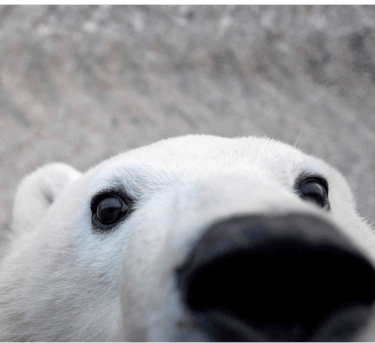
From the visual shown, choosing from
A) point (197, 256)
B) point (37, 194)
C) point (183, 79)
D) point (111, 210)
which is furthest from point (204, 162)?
point (183, 79)

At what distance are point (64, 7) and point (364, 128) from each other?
4130 mm

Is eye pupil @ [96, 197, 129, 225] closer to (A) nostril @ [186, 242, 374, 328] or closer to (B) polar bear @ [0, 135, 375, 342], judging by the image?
(B) polar bear @ [0, 135, 375, 342]

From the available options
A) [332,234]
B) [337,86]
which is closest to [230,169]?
[332,234]

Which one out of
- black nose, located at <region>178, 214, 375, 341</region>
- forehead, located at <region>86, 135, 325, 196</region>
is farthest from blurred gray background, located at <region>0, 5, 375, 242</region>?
black nose, located at <region>178, 214, 375, 341</region>

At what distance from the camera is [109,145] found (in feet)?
14.4

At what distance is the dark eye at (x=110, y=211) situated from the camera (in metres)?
1.54

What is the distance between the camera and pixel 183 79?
16.7 ft

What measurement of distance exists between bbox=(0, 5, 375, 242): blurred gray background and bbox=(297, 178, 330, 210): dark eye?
2.71 meters

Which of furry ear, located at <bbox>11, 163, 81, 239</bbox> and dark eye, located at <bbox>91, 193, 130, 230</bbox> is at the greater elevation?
furry ear, located at <bbox>11, 163, 81, 239</bbox>

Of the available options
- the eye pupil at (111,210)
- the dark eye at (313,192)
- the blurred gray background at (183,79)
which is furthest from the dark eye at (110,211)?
the blurred gray background at (183,79)

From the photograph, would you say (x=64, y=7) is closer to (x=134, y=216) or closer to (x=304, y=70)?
(x=304, y=70)

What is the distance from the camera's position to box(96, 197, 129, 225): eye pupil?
1.54 m

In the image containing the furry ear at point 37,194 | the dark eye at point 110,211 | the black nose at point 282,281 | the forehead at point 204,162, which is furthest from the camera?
the furry ear at point 37,194

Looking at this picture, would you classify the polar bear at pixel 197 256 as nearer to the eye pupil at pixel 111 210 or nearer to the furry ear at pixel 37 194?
the eye pupil at pixel 111 210
